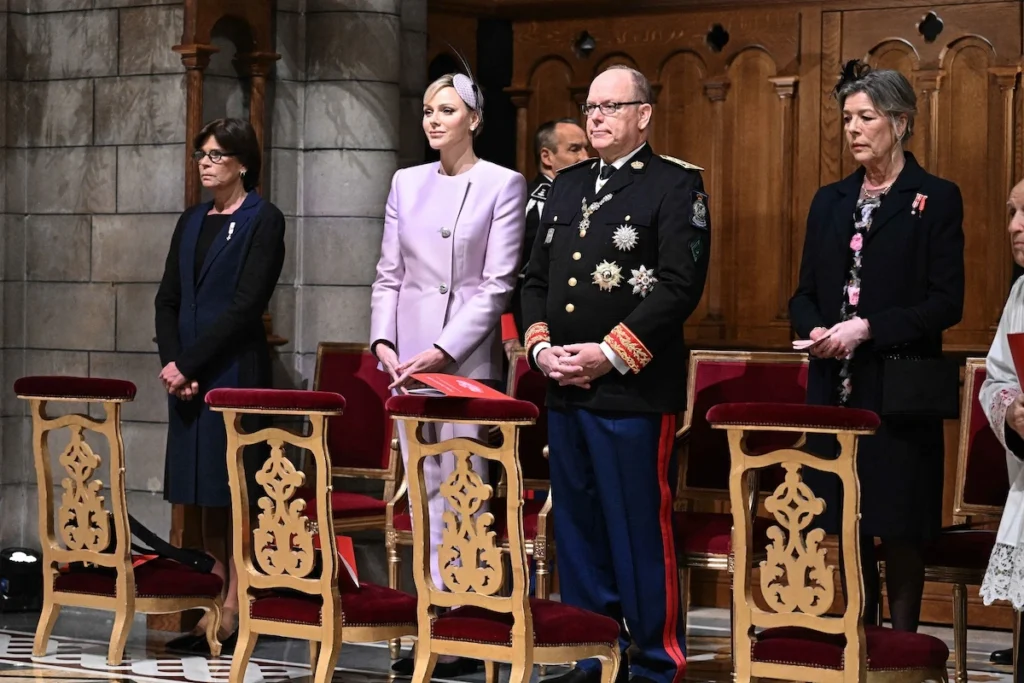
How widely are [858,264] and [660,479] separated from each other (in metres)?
0.77

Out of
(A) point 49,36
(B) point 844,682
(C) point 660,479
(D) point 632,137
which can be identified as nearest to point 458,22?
(A) point 49,36

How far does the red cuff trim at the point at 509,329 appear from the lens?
233 inches

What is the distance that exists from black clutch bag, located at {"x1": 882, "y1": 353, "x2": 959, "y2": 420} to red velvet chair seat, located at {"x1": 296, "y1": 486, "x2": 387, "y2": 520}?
70.3 inches

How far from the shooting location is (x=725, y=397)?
5.46m

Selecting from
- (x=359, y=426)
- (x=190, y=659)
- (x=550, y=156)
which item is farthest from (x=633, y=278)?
(x=190, y=659)

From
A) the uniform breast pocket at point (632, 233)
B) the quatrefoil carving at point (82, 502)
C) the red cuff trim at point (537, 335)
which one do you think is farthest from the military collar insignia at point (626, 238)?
the quatrefoil carving at point (82, 502)

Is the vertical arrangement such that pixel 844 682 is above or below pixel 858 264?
below

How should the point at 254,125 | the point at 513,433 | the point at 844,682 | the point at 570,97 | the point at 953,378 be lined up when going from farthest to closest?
the point at 570,97
the point at 254,125
the point at 953,378
the point at 513,433
the point at 844,682

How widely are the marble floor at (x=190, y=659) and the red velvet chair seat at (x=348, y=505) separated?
428mm

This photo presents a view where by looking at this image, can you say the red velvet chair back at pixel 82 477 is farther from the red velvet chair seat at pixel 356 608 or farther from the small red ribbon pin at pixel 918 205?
the small red ribbon pin at pixel 918 205

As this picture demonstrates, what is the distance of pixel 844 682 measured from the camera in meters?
3.91

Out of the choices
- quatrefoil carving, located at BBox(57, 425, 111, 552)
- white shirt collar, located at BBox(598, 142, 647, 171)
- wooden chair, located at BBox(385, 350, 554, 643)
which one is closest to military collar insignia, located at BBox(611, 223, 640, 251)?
white shirt collar, located at BBox(598, 142, 647, 171)

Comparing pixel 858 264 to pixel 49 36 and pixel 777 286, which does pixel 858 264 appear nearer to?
pixel 777 286

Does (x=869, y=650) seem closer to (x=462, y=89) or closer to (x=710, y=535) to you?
(x=710, y=535)
